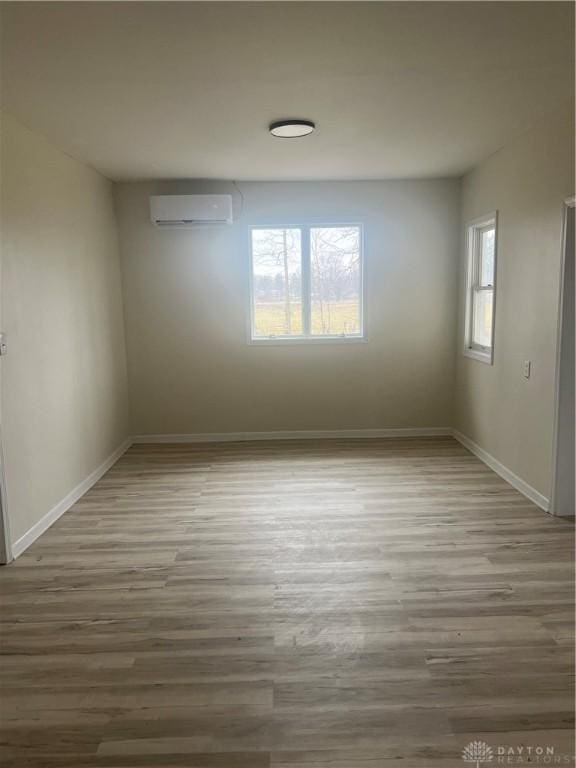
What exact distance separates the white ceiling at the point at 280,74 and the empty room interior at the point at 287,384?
0.06 ft

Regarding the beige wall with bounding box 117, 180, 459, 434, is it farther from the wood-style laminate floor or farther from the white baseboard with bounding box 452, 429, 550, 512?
the wood-style laminate floor

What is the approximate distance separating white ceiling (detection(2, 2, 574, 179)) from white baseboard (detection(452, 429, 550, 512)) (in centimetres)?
249

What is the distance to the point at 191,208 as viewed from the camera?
4.98 metres

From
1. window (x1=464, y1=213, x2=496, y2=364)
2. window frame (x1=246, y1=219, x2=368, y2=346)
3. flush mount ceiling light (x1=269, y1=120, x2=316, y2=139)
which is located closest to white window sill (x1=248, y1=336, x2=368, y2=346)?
window frame (x1=246, y1=219, x2=368, y2=346)

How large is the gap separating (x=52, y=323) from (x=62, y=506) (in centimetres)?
129

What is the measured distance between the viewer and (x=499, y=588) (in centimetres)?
268

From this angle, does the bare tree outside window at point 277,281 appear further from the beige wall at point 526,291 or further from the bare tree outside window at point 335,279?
the beige wall at point 526,291

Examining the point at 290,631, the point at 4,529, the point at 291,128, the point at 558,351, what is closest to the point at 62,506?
the point at 4,529

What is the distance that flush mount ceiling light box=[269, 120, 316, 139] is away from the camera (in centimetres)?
329

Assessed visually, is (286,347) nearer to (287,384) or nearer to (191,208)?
(287,384)

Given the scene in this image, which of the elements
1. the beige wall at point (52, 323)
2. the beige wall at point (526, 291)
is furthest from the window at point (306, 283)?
the beige wall at point (52, 323)

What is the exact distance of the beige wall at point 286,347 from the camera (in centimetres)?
522

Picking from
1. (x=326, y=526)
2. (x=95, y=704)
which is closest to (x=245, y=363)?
(x=326, y=526)

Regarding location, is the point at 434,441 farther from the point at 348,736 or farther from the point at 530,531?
the point at 348,736
